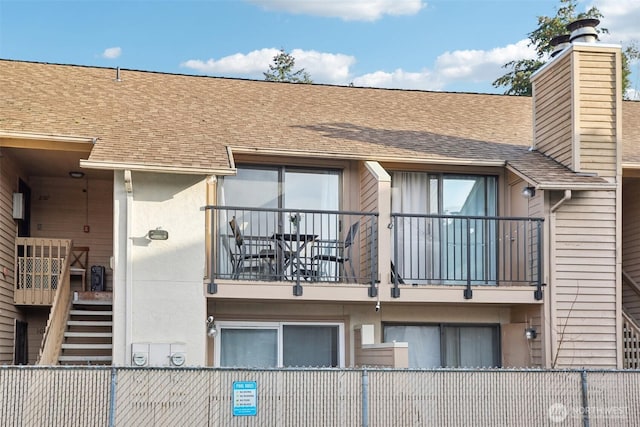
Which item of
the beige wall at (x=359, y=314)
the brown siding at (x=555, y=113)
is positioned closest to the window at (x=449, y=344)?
the beige wall at (x=359, y=314)

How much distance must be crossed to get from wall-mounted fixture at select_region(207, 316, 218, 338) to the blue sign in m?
2.43

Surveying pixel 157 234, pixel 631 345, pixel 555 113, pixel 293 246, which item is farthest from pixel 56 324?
pixel 631 345

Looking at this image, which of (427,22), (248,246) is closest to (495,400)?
(248,246)

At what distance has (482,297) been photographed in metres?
12.6

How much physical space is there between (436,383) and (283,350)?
349 centimetres

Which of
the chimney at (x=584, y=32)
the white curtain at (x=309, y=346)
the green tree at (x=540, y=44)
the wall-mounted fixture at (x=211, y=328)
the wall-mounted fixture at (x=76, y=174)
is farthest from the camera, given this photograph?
the green tree at (x=540, y=44)

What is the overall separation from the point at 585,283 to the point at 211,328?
18.0 ft

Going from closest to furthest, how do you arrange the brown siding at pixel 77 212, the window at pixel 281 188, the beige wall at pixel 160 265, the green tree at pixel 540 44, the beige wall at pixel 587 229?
the beige wall at pixel 160 265 → the beige wall at pixel 587 229 → the window at pixel 281 188 → the brown siding at pixel 77 212 → the green tree at pixel 540 44

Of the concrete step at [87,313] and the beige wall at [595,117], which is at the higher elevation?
the beige wall at [595,117]

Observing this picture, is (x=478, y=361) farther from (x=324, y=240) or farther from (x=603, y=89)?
(x=603, y=89)

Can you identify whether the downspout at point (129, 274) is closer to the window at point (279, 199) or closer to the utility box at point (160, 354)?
the utility box at point (160, 354)

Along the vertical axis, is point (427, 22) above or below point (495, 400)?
above

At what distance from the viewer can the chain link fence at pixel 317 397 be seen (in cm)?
932

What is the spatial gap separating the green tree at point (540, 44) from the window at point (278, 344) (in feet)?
50.0
